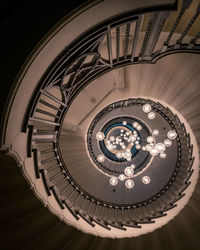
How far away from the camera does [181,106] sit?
177 inches

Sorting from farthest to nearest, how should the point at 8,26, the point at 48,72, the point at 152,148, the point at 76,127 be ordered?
the point at 76,127, the point at 152,148, the point at 48,72, the point at 8,26

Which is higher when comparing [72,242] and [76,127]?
[76,127]

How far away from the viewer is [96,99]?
5469 mm

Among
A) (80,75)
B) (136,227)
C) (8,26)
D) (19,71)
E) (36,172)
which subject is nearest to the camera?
(8,26)

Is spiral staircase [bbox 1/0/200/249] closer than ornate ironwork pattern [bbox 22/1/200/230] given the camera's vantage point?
Yes

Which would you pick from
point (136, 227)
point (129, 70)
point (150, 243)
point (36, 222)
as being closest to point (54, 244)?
point (36, 222)

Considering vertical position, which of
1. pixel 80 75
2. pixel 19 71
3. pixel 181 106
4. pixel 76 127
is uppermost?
pixel 181 106

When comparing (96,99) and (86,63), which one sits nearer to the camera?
(86,63)

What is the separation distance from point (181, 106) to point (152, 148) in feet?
5.43

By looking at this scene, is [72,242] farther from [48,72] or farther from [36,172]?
[48,72]

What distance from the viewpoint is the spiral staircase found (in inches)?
73.7

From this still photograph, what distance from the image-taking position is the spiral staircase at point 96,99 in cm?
187

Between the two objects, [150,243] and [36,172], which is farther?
[150,243]

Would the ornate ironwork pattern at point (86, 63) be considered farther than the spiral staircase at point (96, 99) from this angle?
Yes
